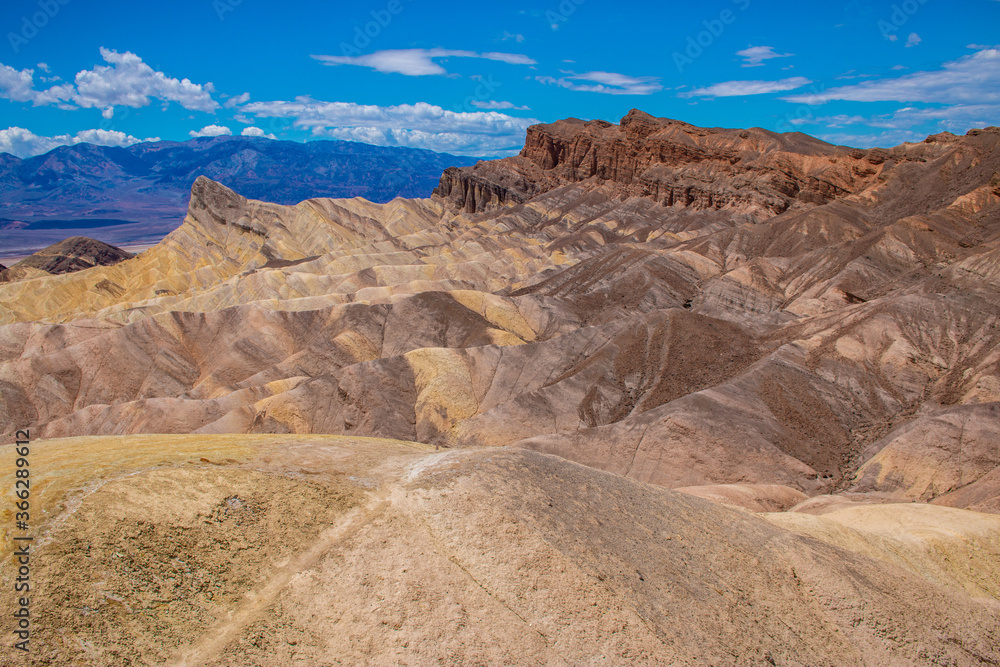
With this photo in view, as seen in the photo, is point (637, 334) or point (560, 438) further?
point (637, 334)

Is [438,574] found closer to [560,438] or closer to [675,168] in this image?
[560,438]

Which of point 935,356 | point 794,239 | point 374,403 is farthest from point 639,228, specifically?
point 374,403

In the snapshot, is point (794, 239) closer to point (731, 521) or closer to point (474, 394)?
point (474, 394)

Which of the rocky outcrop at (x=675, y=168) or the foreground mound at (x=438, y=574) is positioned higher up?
the rocky outcrop at (x=675, y=168)

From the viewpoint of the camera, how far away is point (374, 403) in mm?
32438

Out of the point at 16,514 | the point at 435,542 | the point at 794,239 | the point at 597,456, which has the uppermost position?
the point at 794,239

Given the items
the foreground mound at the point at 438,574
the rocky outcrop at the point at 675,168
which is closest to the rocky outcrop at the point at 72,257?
the rocky outcrop at the point at 675,168

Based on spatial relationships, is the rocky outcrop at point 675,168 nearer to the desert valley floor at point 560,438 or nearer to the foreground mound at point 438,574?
the desert valley floor at point 560,438

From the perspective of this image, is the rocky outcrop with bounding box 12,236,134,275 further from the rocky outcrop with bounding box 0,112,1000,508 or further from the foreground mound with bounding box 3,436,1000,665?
the foreground mound with bounding box 3,436,1000,665

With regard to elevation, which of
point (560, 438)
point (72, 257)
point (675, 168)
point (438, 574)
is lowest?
point (560, 438)

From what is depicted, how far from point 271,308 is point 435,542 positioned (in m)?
45.1

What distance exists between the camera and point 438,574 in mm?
10719

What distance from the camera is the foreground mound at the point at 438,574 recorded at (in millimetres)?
9289

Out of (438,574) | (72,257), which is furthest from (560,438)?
(72,257)
